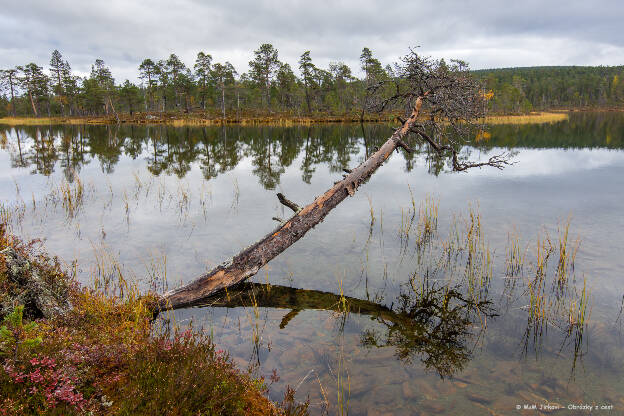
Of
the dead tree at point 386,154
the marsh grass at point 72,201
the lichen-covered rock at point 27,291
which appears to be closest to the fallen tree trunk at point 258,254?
the dead tree at point 386,154

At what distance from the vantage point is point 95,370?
411 centimetres

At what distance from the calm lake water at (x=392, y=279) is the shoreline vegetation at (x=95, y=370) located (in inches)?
53.8

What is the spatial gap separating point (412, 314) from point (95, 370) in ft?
18.7

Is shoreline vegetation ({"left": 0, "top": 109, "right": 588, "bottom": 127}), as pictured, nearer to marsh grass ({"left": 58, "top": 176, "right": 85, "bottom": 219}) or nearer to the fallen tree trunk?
marsh grass ({"left": 58, "top": 176, "right": 85, "bottom": 219})

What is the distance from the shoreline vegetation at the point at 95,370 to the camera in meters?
3.53

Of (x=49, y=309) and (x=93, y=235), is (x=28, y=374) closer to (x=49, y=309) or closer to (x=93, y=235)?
(x=49, y=309)

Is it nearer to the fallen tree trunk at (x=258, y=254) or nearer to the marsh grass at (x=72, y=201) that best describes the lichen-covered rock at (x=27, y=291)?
the fallen tree trunk at (x=258, y=254)

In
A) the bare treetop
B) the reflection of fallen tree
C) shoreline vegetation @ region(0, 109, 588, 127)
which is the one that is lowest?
the reflection of fallen tree

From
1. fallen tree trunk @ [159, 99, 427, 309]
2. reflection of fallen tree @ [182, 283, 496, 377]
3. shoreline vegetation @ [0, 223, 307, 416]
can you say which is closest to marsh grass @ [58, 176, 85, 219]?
fallen tree trunk @ [159, 99, 427, 309]

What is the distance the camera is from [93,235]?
11.9 meters

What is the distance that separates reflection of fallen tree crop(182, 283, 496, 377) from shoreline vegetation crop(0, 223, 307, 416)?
2.31 metres

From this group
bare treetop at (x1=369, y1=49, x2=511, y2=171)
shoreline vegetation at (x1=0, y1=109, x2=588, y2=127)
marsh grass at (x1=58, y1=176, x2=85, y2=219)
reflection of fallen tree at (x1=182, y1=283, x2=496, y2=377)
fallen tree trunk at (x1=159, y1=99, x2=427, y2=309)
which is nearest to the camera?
reflection of fallen tree at (x1=182, y1=283, x2=496, y2=377)

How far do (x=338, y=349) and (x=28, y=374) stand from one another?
436cm

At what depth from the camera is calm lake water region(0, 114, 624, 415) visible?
5.51 m
